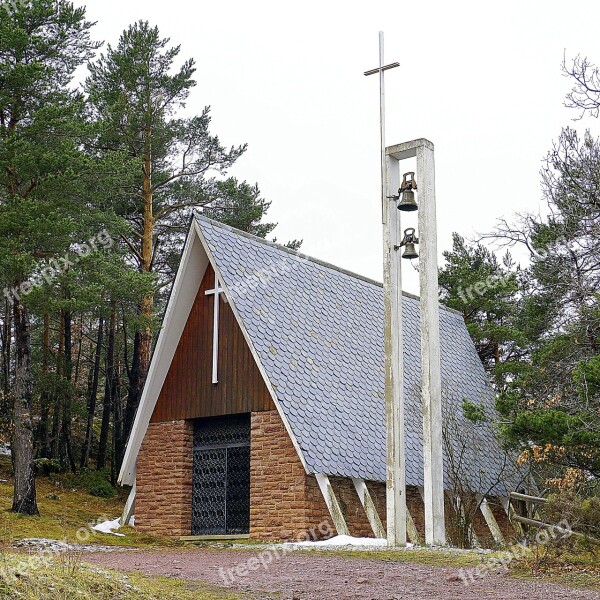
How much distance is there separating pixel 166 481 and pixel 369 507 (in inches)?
172

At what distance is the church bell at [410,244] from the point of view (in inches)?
537

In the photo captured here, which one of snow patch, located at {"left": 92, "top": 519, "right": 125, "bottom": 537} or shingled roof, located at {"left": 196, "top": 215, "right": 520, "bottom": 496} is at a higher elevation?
shingled roof, located at {"left": 196, "top": 215, "right": 520, "bottom": 496}

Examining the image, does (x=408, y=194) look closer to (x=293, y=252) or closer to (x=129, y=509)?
(x=293, y=252)

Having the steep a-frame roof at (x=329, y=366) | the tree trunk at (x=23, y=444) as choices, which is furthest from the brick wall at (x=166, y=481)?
the tree trunk at (x=23, y=444)

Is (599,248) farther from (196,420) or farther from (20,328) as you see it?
(20,328)

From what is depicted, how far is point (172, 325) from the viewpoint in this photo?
18.0 m

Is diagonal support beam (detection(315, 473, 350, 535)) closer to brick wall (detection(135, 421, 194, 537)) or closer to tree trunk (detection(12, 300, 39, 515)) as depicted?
brick wall (detection(135, 421, 194, 537))

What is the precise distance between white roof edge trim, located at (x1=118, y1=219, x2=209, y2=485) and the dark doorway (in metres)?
1.24

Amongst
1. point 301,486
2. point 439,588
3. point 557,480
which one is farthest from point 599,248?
point 439,588

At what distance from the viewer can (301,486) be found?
15492 mm

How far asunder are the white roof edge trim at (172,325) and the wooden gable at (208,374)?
0.15 metres

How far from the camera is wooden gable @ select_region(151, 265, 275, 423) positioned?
55.0 ft

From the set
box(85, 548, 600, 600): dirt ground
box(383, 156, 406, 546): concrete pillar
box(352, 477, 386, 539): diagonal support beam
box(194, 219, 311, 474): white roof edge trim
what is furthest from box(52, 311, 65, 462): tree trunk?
box(383, 156, 406, 546): concrete pillar

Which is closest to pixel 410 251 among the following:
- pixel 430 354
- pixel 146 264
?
pixel 430 354
